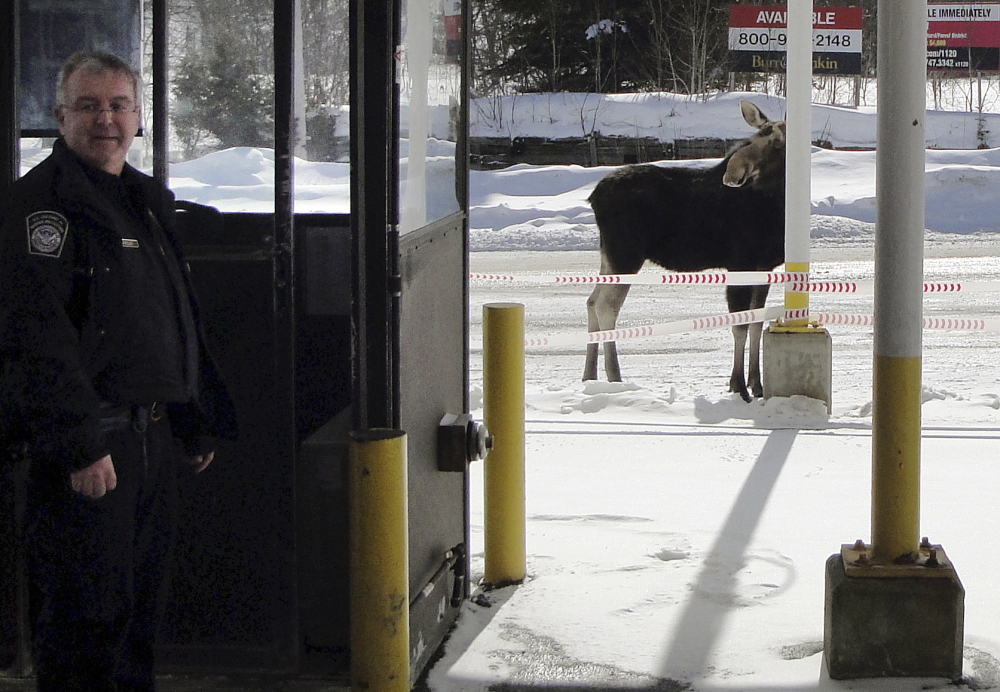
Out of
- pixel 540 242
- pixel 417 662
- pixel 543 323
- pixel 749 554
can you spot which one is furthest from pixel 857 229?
pixel 417 662

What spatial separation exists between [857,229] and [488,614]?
17644 mm

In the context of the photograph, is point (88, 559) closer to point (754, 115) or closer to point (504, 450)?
point (504, 450)

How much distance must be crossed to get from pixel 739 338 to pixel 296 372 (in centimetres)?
543

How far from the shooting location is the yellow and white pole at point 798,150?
7973mm

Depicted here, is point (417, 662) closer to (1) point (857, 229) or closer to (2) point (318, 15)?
(2) point (318, 15)

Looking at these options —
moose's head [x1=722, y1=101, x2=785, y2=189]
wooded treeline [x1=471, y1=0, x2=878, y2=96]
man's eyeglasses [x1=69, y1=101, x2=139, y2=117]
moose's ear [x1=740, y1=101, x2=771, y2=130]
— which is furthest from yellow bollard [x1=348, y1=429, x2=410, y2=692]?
wooded treeline [x1=471, y1=0, x2=878, y2=96]

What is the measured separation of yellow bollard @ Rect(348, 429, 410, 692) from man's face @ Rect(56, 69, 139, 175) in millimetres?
885

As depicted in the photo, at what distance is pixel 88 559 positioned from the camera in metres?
2.90

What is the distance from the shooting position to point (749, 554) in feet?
16.5

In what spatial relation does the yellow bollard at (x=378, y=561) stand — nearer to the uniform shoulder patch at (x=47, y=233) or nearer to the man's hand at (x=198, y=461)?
the man's hand at (x=198, y=461)

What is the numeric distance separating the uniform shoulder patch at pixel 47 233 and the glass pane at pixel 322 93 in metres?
0.90

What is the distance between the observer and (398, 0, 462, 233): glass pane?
3.79 m

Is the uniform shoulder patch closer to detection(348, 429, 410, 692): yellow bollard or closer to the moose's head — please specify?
detection(348, 429, 410, 692): yellow bollard

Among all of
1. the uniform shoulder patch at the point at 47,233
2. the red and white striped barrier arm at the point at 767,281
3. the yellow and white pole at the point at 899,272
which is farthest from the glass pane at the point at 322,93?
the red and white striped barrier arm at the point at 767,281
